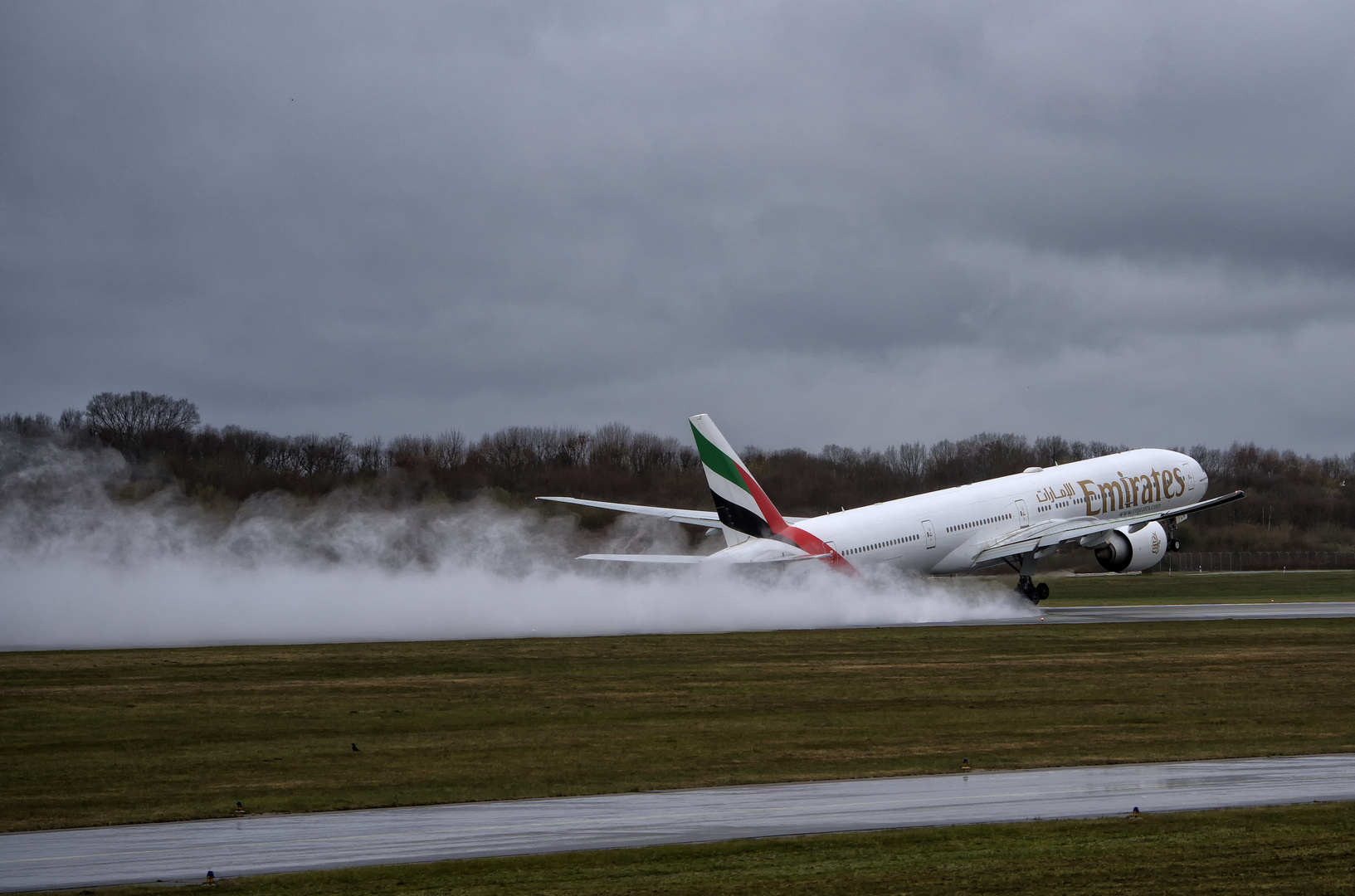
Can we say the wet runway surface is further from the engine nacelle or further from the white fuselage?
the white fuselage

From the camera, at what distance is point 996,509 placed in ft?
198

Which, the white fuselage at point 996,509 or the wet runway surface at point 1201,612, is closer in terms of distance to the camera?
the wet runway surface at point 1201,612

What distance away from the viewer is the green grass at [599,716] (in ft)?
65.2

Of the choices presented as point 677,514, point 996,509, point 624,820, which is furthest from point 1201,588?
point 624,820

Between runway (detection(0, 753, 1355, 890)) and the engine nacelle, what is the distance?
4255 cm

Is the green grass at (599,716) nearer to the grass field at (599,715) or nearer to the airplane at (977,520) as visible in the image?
A: the grass field at (599,715)

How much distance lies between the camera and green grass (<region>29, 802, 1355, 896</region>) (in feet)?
41.9

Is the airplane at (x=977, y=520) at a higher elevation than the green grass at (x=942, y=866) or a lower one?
higher

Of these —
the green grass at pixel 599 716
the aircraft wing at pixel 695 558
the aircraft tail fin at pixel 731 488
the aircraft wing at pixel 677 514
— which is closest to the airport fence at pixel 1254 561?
the aircraft wing at pixel 677 514

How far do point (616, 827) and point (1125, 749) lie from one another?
9396mm

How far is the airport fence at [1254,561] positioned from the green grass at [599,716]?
6580cm

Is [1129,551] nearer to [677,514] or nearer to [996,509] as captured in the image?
[996,509]

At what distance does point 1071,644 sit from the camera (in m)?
42.0

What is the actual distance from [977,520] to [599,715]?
35387 millimetres
